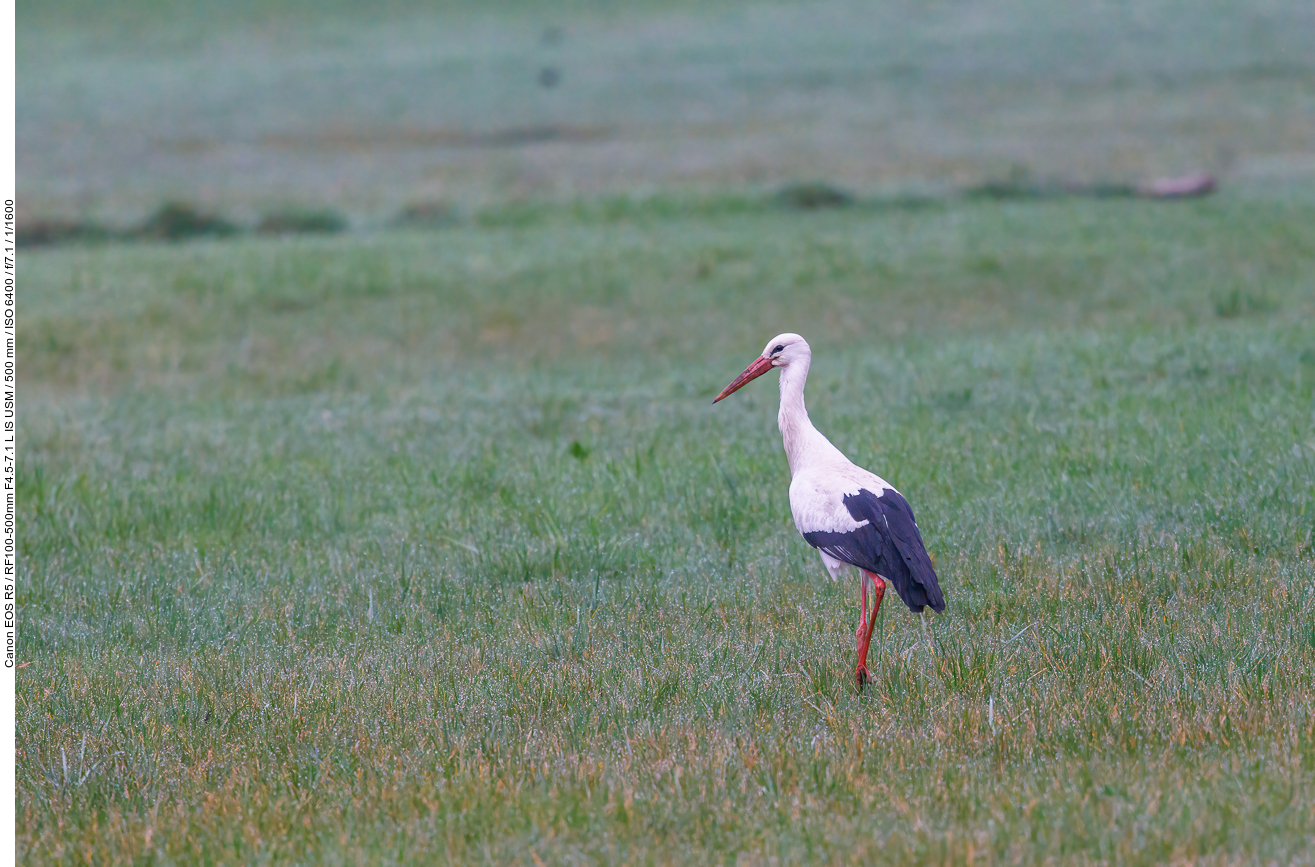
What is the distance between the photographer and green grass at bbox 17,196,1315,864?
14.2 feet

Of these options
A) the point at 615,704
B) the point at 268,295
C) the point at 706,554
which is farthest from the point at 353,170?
the point at 615,704

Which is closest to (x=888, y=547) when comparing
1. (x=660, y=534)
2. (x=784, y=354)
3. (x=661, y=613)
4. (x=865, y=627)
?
(x=865, y=627)

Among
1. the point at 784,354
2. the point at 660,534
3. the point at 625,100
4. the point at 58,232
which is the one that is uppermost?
the point at 625,100

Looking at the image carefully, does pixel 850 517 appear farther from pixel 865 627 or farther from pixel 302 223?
pixel 302 223

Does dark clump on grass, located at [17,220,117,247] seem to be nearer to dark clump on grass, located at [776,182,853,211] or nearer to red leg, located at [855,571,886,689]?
dark clump on grass, located at [776,182,853,211]

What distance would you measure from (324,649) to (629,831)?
278cm

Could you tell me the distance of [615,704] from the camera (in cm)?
543

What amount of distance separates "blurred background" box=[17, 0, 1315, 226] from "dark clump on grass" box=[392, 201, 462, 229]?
154 mm

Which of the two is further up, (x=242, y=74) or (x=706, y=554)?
(x=242, y=74)

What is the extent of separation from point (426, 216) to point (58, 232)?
7174 mm

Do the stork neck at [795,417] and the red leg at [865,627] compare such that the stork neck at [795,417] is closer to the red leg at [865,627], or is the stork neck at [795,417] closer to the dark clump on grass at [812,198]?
the red leg at [865,627]

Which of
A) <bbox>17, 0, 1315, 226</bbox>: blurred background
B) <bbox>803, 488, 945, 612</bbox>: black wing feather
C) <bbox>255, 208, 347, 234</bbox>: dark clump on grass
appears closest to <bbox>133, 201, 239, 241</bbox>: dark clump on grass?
<bbox>255, 208, 347, 234</bbox>: dark clump on grass

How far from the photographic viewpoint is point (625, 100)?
1829 inches

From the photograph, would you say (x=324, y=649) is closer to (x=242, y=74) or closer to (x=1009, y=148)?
(x=1009, y=148)
